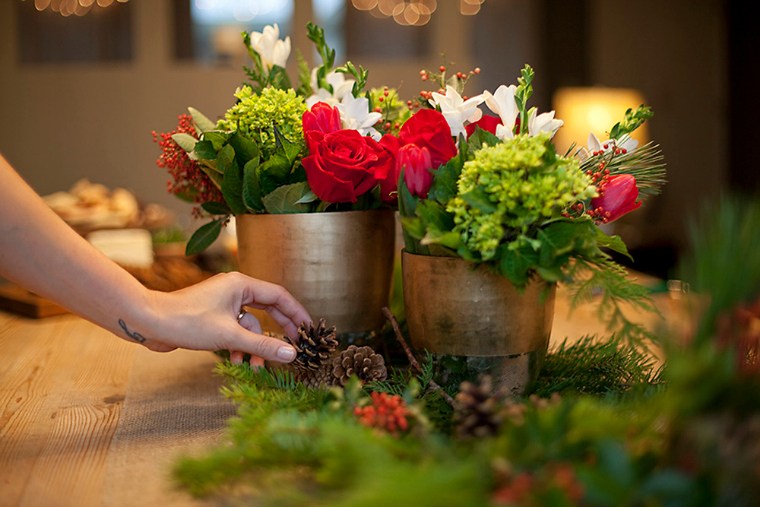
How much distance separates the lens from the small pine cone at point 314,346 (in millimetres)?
762

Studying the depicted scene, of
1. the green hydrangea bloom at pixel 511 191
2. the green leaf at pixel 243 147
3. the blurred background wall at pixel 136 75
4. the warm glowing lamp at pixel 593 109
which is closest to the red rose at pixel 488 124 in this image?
the green hydrangea bloom at pixel 511 191

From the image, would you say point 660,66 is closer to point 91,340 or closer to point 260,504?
point 91,340

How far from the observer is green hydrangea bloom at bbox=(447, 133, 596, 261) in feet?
2.08

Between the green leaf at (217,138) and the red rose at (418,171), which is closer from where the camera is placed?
the red rose at (418,171)

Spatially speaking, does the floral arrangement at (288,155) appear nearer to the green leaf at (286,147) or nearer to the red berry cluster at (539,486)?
the green leaf at (286,147)

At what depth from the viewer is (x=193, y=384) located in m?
0.94

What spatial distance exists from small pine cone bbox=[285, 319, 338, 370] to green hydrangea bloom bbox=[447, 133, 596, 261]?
0.19 m

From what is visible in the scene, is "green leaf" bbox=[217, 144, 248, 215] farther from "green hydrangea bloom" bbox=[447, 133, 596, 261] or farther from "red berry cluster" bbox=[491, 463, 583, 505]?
"red berry cluster" bbox=[491, 463, 583, 505]

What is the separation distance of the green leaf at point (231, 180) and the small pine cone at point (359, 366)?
23 cm

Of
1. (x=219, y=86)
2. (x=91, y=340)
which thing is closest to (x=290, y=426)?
(x=91, y=340)

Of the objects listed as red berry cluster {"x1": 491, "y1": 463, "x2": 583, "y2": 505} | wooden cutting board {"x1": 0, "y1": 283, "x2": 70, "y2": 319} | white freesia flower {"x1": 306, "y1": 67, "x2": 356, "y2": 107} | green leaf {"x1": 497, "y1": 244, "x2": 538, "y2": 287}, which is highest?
white freesia flower {"x1": 306, "y1": 67, "x2": 356, "y2": 107}

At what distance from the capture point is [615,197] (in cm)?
73

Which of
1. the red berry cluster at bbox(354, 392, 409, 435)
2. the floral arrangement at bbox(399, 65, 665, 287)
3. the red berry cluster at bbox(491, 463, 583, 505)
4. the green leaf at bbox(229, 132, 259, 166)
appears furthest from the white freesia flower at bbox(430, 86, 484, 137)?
the red berry cluster at bbox(491, 463, 583, 505)

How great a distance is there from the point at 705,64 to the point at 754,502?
22.0 ft
